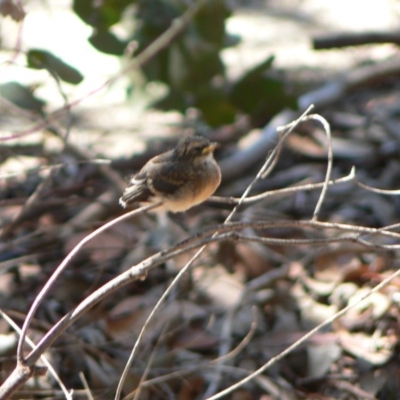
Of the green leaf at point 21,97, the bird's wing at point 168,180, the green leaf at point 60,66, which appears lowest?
the green leaf at point 21,97

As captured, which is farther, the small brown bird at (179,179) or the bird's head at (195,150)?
the bird's head at (195,150)

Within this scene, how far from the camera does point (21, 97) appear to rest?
575cm

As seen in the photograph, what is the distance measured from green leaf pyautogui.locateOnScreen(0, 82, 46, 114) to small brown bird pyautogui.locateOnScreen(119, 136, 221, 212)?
234 cm

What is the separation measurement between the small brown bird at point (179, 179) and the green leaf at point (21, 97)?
234cm

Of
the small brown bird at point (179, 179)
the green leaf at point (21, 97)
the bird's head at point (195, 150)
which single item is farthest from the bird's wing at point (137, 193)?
the green leaf at point (21, 97)

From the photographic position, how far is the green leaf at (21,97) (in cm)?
563

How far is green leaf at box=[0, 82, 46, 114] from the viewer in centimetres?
563

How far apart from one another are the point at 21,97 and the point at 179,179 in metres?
2.66

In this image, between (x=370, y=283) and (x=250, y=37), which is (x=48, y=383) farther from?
(x=250, y=37)

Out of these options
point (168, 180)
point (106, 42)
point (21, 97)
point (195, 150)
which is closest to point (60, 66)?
point (21, 97)

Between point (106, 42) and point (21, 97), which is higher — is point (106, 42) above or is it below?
above

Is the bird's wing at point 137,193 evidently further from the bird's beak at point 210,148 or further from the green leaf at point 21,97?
the green leaf at point 21,97

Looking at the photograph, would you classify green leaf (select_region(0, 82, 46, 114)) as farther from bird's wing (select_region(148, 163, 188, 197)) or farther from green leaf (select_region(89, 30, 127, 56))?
bird's wing (select_region(148, 163, 188, 197))

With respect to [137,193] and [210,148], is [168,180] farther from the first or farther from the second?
[210,148]
